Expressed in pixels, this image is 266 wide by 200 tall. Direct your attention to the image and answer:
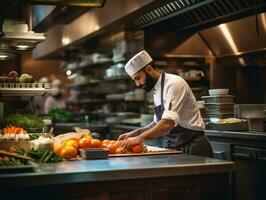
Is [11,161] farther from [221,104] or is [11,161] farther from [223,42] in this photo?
[223,42]

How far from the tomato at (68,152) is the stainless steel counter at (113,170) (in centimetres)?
18

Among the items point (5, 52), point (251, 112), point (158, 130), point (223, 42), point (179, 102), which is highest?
point (223, 42)

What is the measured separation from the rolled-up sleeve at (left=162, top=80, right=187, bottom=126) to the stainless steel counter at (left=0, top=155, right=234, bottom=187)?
506mm

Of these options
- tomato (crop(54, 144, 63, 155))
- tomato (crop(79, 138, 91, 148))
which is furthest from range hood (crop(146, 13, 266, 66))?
tomato (crop(54, 144, 63, 155))

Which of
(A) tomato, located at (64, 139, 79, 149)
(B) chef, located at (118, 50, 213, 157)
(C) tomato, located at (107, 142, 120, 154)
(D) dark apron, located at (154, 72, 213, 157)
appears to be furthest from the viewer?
(D) dark apron, located at (154, 72, 213, 157)

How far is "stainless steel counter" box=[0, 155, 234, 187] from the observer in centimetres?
255

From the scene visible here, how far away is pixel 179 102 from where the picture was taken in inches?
151

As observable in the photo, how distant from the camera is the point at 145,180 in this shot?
2836 mm

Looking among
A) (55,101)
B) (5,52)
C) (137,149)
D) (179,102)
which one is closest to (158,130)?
(137,149)

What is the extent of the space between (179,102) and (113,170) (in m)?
1.29

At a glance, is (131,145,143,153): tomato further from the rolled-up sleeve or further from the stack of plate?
the stack of plate

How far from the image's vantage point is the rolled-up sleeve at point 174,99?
12.2 feet

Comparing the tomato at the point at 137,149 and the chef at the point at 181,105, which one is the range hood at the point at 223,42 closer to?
the chef at the point at 181,105

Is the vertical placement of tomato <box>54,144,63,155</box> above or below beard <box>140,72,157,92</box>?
below
